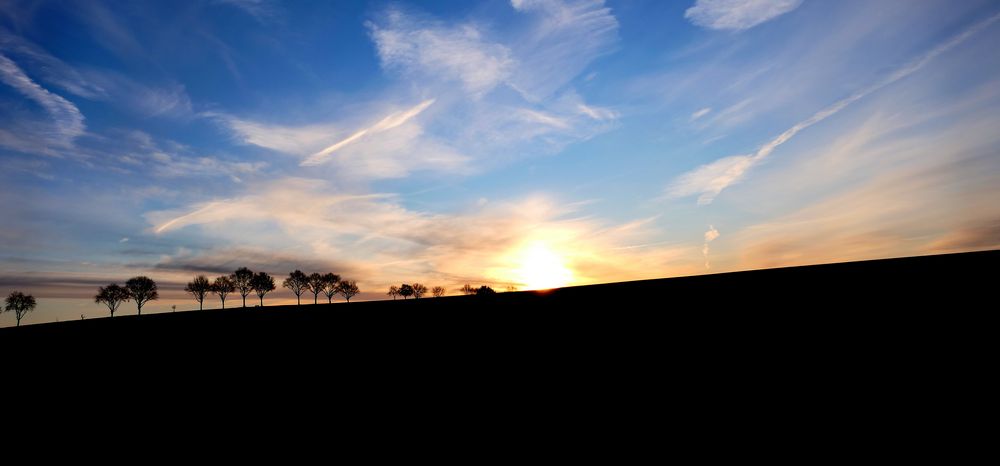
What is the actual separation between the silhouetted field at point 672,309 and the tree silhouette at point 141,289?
365 feet

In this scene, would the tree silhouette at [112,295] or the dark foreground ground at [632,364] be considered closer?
the dark foreground ground at [632,364]

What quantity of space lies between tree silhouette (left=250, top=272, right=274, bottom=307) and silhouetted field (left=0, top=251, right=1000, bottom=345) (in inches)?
4034

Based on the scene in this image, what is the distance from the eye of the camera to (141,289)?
299 ft

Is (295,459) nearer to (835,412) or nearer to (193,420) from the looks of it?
(193,420)

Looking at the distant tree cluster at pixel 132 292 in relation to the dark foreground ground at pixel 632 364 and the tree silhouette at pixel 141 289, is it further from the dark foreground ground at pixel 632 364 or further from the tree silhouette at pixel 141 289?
the dark foreground ground at pixel 632 364

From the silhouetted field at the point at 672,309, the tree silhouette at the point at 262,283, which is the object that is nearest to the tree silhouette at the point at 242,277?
the tree silhouette at the point at 262,283

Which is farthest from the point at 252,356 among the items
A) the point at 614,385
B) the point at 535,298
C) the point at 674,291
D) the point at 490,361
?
the point at 674,291

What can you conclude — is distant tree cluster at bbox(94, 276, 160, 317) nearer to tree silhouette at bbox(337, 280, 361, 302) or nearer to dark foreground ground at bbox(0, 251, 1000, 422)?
tree silhouette at bbox(337, 280, 361, 302)

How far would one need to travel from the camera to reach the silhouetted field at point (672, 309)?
5.86 metres

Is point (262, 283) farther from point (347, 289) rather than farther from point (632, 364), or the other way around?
point (632, 364)

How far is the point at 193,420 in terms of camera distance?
20.2 feet

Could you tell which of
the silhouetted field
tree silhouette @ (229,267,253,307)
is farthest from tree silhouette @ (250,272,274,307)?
the silhouetted field

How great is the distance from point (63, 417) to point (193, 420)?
3.09 meters

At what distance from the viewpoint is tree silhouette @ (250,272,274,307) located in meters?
99.3
